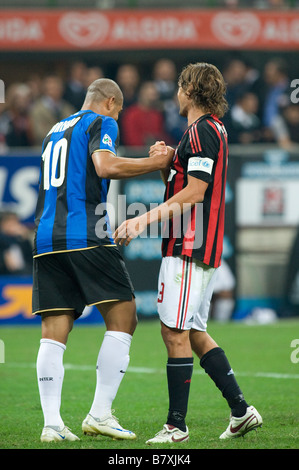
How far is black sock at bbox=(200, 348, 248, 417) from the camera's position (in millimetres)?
4875

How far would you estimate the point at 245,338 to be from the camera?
Answer: 9961 millimetres

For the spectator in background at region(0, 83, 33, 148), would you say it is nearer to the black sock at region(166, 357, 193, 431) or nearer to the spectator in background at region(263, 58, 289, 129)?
the spectator in background at region(263, 58, 289, 129)

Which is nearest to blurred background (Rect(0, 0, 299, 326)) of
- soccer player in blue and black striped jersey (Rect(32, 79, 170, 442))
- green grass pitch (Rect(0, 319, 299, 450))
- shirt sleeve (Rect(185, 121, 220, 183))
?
green grass pitch (Rect(0, 319, 299, 450))

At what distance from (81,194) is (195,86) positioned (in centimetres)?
94

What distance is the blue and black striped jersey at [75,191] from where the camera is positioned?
4.80 metres

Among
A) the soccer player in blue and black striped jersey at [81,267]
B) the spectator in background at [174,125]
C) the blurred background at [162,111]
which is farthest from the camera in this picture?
the spectator in background at [174,125]

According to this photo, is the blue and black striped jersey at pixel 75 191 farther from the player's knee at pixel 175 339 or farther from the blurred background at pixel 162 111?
the blurred background at pixel 162 111

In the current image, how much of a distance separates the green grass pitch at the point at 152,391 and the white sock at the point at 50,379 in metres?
0.18

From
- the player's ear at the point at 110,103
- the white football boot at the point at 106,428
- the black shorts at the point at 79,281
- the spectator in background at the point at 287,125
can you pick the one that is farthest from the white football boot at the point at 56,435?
the spectator in background at the point at 287,125

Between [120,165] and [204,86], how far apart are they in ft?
2.31

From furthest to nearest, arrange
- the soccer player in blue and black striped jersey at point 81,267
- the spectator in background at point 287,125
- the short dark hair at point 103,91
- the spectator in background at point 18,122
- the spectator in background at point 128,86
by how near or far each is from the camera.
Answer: the spectator in background at point 287,125
the spectator in background at point 128,86
the spectator in background at point 18,122
the short dark hair at point 103,91
the soccer player in blue and black striped jersey at point 81,267

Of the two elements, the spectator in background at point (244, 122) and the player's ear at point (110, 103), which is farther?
the spectator in background at point (244, 122)
